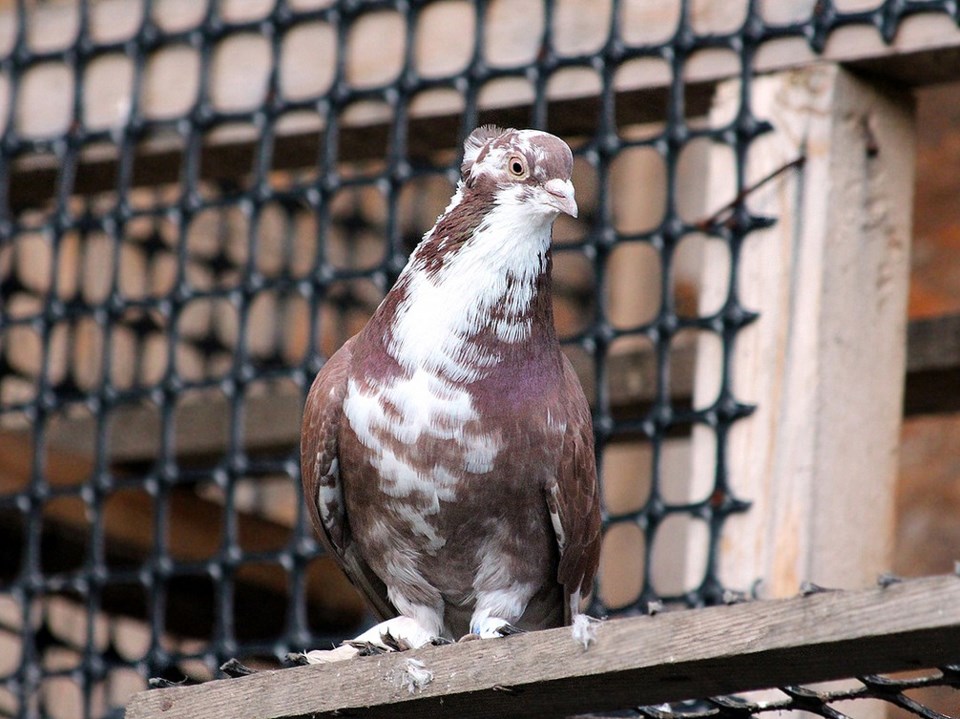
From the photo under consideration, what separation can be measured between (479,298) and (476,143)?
0.95 ft

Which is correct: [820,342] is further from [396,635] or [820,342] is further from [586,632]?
[586,632]

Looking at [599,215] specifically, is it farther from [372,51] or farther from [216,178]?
[216,178]

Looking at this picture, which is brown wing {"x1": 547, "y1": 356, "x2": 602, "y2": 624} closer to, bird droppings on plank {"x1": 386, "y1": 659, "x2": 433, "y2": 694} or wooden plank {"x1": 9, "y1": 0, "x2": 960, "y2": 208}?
bird droppings on plank {"x1": 386, "y1": 659, "x2": 433, "y2": 694}

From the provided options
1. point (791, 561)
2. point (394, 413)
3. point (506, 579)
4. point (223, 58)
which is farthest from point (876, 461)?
point (223, 58)

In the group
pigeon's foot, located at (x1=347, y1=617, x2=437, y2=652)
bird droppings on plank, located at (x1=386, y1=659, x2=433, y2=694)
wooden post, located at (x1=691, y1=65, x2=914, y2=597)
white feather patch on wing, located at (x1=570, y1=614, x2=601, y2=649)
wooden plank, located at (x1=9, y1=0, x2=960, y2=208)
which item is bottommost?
pigeon's foot, located at (x1=347, y1=617, x2=437, y2=652)

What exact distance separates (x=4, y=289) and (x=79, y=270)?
237 mm

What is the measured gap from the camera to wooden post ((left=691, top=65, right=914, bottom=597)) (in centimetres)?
347

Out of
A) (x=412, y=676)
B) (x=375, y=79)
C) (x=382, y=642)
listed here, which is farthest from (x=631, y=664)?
(x=375, y=79)

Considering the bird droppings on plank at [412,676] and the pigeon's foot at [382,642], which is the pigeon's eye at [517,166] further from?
the bird droppings on plank at [412,676]

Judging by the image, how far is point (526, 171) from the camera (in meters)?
2.95

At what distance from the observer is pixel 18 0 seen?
4852mm

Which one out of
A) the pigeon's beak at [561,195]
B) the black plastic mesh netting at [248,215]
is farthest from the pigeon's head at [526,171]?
the black plastic mesh netting at [248,215]

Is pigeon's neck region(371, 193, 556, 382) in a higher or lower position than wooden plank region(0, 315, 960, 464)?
higher

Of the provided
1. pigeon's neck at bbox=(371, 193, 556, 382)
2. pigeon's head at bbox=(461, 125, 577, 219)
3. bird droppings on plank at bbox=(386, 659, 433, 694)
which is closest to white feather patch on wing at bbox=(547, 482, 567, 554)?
pigeon's neck at bbox=(371, 193, 556, 382)
